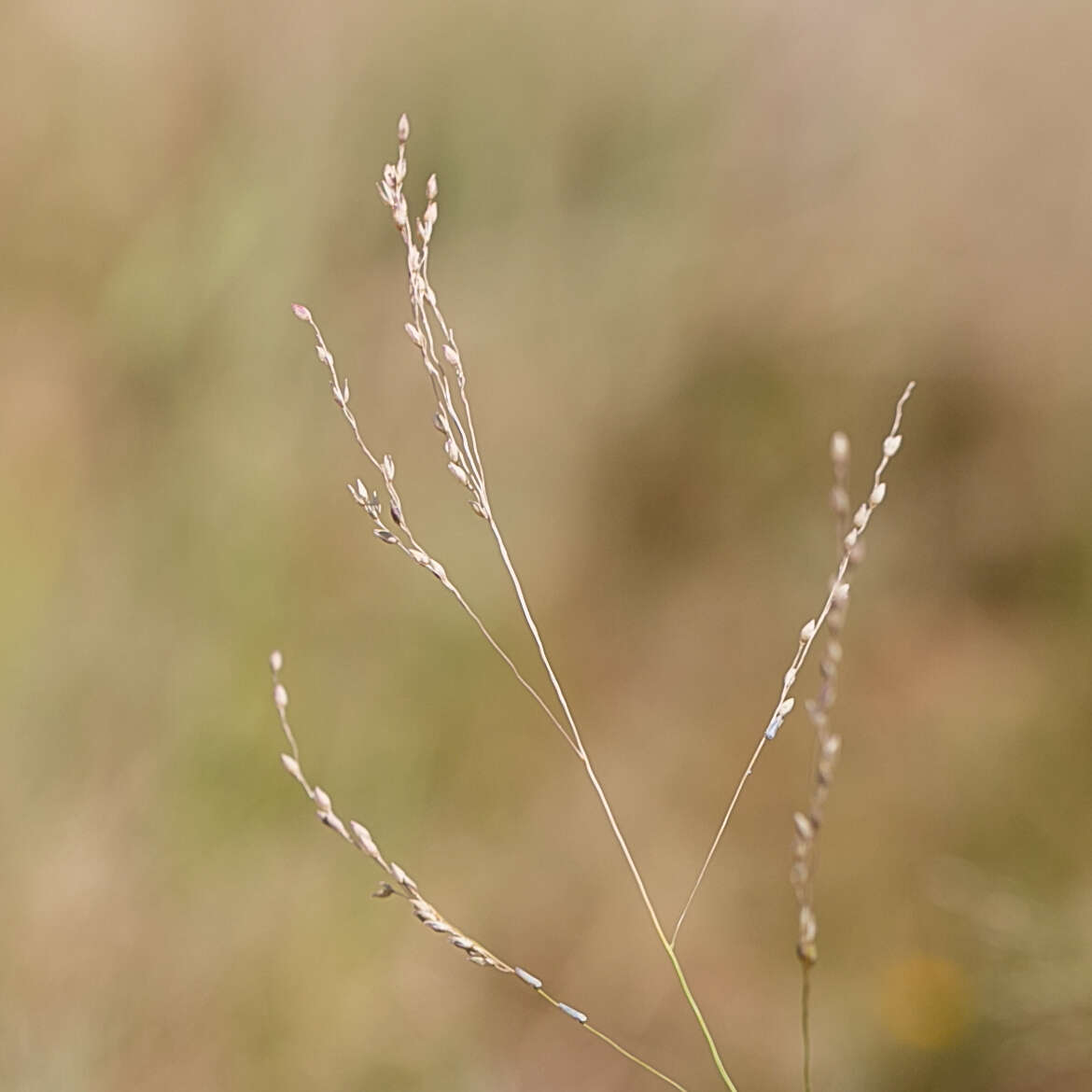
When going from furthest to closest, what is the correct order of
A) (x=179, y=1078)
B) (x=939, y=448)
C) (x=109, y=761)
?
(x=939, y=448) < (x=109, y=761) < (x=179, y=1078)

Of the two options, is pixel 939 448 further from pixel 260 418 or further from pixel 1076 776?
pixel 260 418

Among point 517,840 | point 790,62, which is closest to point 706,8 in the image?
point 790,62

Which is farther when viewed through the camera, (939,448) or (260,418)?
(939,448)

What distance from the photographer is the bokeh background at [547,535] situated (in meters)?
1.36

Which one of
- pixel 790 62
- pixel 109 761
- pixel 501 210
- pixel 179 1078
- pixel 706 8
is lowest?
pixel 179 1078

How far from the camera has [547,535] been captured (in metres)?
1.99

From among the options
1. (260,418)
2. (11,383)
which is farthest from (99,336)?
(260,418)

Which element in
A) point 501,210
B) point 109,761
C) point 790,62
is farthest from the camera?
point 790,62

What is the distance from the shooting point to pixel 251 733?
149 cm

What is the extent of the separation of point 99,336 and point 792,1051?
1.41m

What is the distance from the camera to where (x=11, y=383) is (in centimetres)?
181

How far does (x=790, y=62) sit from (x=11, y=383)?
5.51ft

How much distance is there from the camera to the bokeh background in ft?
4.46

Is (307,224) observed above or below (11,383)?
above
